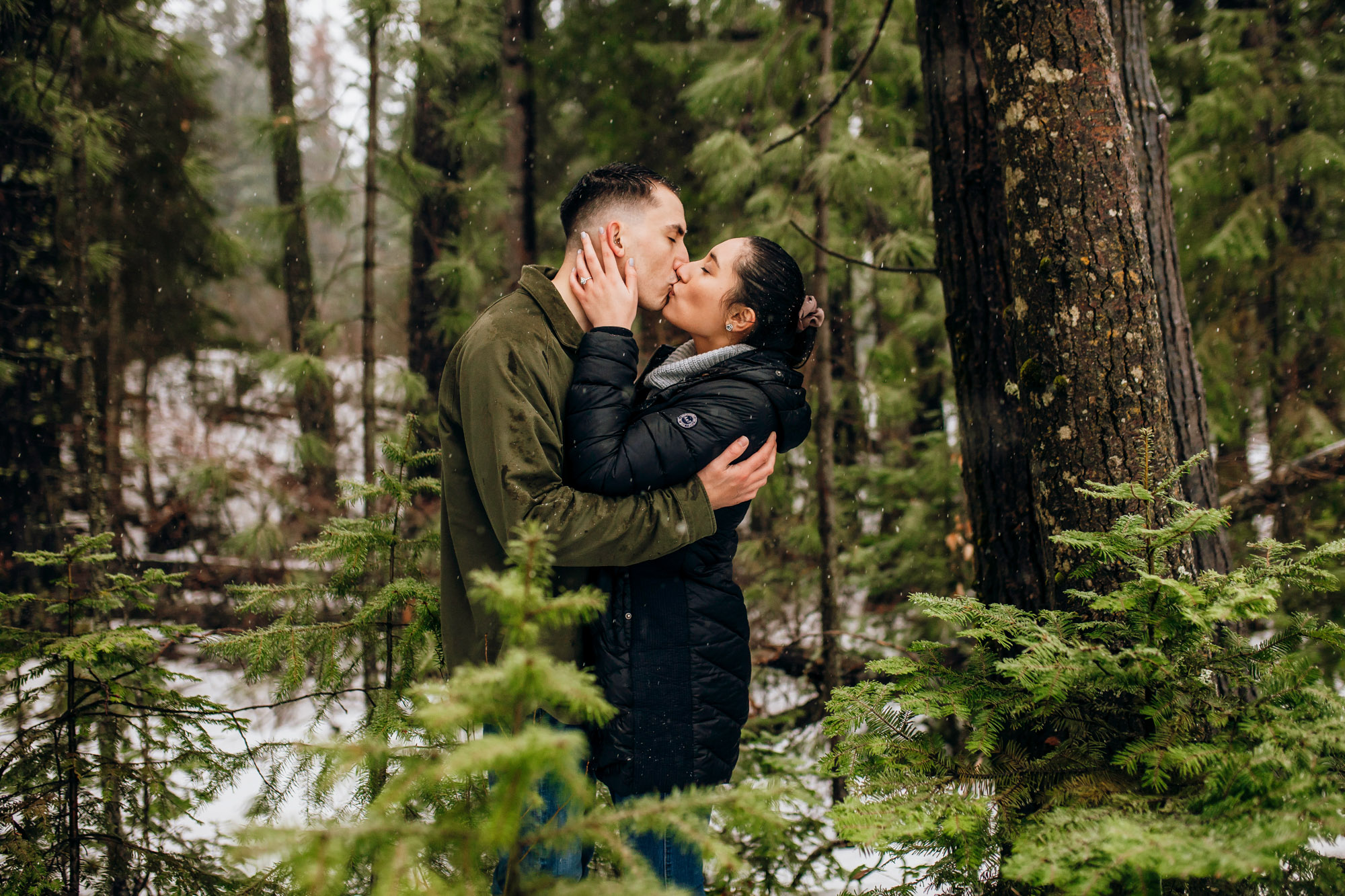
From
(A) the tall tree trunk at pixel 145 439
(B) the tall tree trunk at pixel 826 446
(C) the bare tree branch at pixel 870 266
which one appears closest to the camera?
(C) the bare tree branch at pixel 870 266

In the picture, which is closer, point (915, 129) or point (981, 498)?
point (981, 498)

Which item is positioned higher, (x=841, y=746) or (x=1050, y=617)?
(x=1050, y=617)

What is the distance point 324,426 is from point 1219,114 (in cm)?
957

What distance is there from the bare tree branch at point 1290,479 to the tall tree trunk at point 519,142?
6.72 meters

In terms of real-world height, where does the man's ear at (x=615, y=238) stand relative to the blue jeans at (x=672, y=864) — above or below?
above

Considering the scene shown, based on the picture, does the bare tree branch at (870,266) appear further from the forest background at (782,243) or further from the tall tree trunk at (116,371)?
the tall tree trunk at (116,371)

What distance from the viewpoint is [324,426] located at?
8.96 metres

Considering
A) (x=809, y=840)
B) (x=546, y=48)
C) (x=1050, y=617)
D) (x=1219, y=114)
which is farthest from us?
(x=546, y=48)

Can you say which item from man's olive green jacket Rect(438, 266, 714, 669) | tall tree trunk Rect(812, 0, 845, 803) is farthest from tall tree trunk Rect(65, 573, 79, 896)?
tall tree trunk Rect(812, 0, 845, 803)

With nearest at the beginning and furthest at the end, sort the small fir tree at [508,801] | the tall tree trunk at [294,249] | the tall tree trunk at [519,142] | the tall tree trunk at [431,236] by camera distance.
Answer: the small fir tree at [508,801]
the tall tree trunk at [519,142]
the tall tree trunk at [294,249]
the tall tree trunk at [431,236]

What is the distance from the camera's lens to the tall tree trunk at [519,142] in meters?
8.01

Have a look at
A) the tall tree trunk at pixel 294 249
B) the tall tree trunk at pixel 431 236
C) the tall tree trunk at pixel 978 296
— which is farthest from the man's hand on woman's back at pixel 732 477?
the tall tree trunk at pixel 294 249

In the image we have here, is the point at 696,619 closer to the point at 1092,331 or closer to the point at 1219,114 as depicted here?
the point at 1092,331

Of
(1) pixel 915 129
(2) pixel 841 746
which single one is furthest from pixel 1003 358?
(1) pixel 915 129
